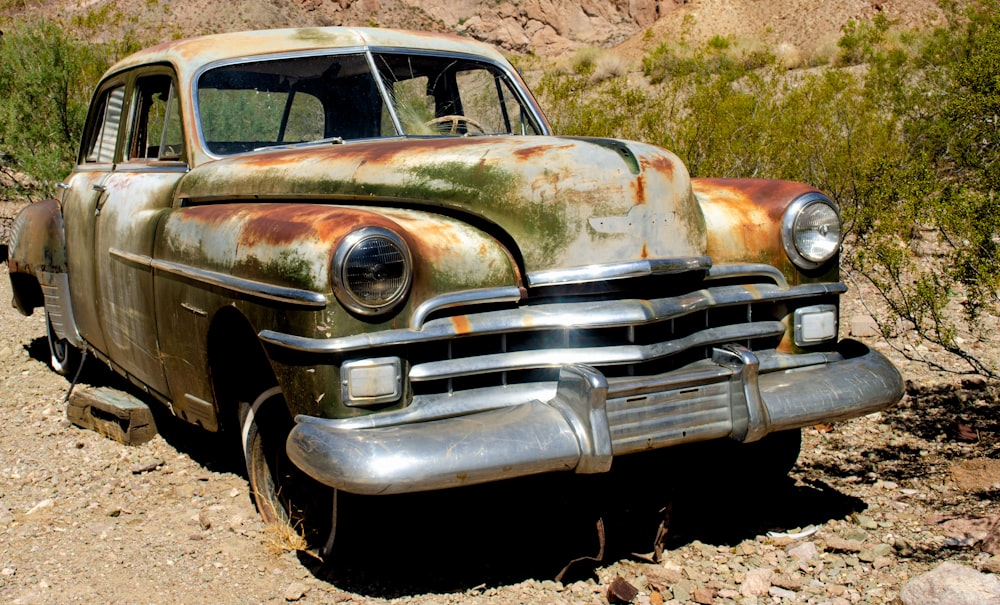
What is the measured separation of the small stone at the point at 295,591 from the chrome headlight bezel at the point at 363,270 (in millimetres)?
974

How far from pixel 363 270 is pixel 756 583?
1.60 m

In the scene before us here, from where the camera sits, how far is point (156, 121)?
4445 mm

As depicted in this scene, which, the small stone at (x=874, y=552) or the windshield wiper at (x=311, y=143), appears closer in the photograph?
the small stone at (x=874, y=552)

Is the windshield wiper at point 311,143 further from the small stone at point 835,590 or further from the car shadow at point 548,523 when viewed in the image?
the small stone at point 835,590

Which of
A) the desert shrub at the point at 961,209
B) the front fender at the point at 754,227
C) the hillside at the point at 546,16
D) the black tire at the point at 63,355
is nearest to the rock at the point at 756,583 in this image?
the front fender at the point at 754,227

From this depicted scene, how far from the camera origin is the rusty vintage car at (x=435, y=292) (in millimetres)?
2639

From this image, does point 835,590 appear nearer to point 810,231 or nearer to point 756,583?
point 756,583

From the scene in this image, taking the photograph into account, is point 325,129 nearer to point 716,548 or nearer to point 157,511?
point 157,511

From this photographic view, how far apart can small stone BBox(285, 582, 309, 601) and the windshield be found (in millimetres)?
1764

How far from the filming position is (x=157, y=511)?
3.73 meters

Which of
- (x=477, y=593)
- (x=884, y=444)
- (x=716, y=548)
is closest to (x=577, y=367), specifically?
(x=477, y=593)

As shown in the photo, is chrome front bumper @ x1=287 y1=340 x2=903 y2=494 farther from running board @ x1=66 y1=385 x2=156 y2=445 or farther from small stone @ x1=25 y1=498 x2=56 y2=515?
running board @ x1=66 y1=385 x2=156 y2=445

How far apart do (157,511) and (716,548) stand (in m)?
2.14

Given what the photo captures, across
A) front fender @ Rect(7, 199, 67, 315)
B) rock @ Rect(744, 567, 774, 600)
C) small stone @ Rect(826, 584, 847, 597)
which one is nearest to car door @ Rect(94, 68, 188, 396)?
front fender @ Rect(7, 199, 67, 315)
